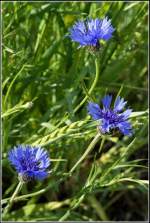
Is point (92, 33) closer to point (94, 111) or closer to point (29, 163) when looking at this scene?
point (94, 111)

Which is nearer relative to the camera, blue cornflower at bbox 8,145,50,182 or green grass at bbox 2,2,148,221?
blue cornflower at bbox 8,145,50,182

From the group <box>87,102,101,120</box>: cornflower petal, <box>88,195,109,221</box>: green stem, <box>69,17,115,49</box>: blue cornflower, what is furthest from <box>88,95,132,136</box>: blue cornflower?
<box>88,195,109,221</box>: green stem

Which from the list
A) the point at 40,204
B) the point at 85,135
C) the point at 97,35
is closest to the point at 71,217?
the point at 40,204

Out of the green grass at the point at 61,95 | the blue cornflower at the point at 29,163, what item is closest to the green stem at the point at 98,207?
the green grass at the point at 61,95

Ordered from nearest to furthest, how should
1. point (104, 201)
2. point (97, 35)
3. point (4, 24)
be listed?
point (97, 35)
point (4, 24)
point (104, 201)

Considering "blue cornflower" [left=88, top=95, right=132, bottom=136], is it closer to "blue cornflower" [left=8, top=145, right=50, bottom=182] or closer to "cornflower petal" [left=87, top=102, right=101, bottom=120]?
"cornflower petal" [left=87, top=102, right=101, bottom=120]

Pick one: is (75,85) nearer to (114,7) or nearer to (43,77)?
(43,77)

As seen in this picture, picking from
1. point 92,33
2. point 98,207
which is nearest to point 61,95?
point 98,207
